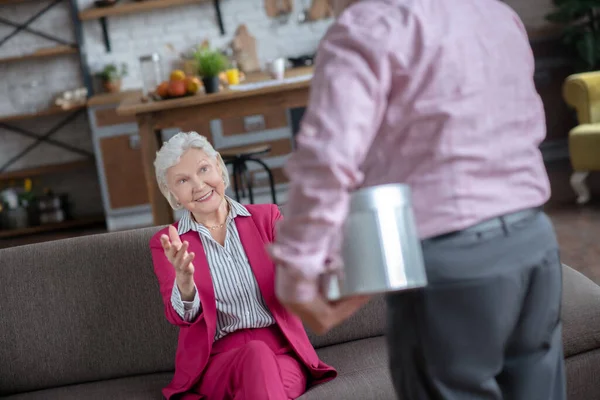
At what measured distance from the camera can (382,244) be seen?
111 centimetres

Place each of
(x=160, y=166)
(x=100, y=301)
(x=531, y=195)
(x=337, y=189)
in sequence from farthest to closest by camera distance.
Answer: (x=100, y=301)
(x=160, y=166)
(x=531, y=195)
(x=337, y=189)

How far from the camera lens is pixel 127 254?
247cm

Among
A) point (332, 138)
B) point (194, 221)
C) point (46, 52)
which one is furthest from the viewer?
point (46, 52)

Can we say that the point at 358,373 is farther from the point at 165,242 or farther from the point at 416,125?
the point at 416,125

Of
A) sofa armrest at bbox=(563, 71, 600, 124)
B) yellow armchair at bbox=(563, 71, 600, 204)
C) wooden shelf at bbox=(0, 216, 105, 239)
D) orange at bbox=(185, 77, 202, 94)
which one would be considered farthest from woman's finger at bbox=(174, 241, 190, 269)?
wooden shelf at bbox=(0, 216, 105, 239)

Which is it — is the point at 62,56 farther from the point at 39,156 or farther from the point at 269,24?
the point at 269,24

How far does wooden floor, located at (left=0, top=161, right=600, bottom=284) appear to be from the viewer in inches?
158

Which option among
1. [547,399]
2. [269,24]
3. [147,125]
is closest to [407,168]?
[547,399]

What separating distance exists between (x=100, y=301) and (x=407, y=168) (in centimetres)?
152

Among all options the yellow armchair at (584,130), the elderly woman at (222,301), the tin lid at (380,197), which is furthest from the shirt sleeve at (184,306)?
the yellow armchair at (584,130)

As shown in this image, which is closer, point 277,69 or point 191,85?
point 191,85

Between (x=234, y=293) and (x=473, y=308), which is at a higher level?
(x=473, y=308)

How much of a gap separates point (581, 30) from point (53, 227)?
4255mm

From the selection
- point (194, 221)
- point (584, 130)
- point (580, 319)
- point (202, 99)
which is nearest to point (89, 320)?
point (194, 221)
